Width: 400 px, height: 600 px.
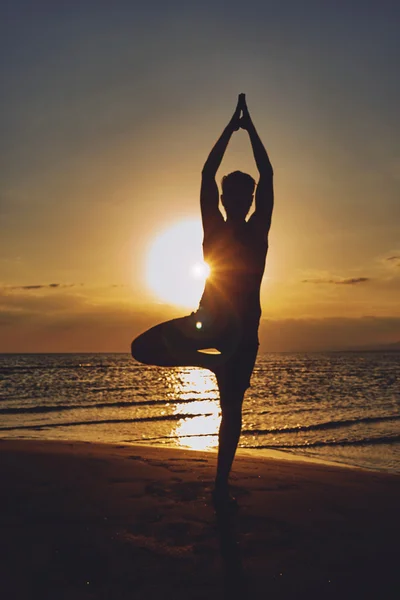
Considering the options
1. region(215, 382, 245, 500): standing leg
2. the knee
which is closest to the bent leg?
the knee

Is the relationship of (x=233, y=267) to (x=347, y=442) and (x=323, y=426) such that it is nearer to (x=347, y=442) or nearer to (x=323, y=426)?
(x=347, y=442)

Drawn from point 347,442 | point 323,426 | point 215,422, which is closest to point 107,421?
point 215,422

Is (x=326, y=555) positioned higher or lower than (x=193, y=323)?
lower

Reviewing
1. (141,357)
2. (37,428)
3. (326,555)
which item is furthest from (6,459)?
(37,428)

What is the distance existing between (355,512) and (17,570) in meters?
3.21

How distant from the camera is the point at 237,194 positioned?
488 cm

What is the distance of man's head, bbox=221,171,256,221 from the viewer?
191 inches

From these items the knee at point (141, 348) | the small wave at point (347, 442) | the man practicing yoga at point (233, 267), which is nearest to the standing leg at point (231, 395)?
the man practicing yoga at point (233, 267)

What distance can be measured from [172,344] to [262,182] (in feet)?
5.75

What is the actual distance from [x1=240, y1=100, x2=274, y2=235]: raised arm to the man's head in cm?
9

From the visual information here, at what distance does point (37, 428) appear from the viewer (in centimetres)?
1470

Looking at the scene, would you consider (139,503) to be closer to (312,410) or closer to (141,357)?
(141,357)

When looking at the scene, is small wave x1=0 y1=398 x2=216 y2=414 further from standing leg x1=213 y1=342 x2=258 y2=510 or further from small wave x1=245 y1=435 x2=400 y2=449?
standing leg x1=213 y1=342 x2=258 y2=510

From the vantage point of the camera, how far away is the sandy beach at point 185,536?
339 centimetres
